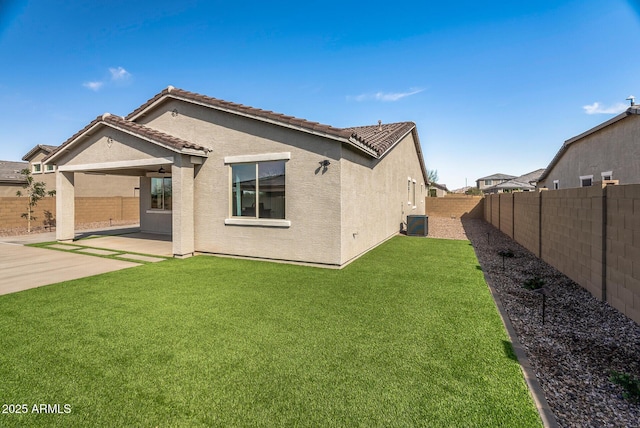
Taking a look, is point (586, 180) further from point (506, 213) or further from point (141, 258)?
point (141, 258)

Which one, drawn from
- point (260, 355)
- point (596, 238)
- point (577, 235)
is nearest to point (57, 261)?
point (260, 355)

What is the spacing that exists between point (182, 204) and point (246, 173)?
7.82ft

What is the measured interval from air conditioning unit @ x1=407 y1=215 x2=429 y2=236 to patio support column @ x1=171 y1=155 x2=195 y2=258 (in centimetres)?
1068

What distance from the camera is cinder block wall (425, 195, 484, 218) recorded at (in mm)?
26094

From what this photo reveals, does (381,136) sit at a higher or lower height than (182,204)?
higher

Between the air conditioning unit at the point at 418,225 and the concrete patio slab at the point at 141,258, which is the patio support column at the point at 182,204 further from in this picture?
the air conditioning unit at the point at 418,225

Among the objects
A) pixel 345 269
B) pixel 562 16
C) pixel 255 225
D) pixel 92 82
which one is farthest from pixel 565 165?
pixel 92 82

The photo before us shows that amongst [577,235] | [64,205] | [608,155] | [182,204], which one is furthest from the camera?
[608,155]

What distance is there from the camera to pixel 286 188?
8836 mm

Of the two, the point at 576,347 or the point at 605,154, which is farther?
the point at 605,154

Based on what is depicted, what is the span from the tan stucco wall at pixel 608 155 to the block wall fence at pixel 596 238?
7.31 meters

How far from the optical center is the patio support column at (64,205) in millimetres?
12242

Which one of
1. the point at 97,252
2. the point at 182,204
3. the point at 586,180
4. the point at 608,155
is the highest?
the point at 608,155

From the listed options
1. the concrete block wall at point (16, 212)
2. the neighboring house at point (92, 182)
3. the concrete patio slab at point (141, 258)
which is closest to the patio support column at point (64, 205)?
the concrete patio slab at point (141, 258)
